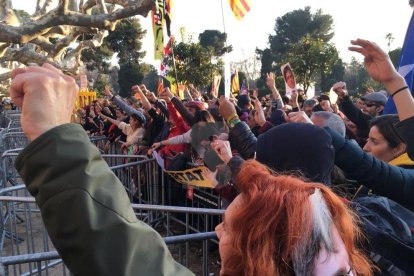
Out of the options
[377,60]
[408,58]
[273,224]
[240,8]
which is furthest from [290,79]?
[273,224]

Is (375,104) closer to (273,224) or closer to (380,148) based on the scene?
(380,148)

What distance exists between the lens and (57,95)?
0.89m

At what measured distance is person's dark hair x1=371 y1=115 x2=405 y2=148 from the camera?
2.68 m

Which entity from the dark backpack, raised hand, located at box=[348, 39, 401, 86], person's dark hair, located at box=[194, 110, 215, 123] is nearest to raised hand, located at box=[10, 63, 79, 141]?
the dark backpack

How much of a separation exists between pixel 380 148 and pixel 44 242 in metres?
2.82

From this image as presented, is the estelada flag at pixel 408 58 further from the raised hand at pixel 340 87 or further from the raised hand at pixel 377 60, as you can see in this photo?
the raised hand at pixel 377 60

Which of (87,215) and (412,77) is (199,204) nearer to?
(412,77)

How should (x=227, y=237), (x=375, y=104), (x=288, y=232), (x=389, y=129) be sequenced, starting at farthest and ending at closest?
(x=375, y=104) < (x=389, y=129) < (x=227, y=237) < (x=288, y=232)

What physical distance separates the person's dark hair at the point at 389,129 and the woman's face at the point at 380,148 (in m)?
0.02

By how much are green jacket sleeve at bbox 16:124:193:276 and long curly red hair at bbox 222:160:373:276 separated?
0.33 meters

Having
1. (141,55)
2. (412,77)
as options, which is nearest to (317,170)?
(412,77)

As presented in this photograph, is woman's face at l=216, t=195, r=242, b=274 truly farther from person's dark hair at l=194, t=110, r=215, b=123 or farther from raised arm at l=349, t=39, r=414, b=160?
person's dark hair at l=194, t=110, r=215, b=123

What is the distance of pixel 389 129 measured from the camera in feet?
8.94

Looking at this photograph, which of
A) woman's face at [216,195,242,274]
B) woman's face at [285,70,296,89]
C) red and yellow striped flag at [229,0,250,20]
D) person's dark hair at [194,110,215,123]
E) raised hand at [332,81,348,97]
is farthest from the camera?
woman's face at [285,70,296,89]
